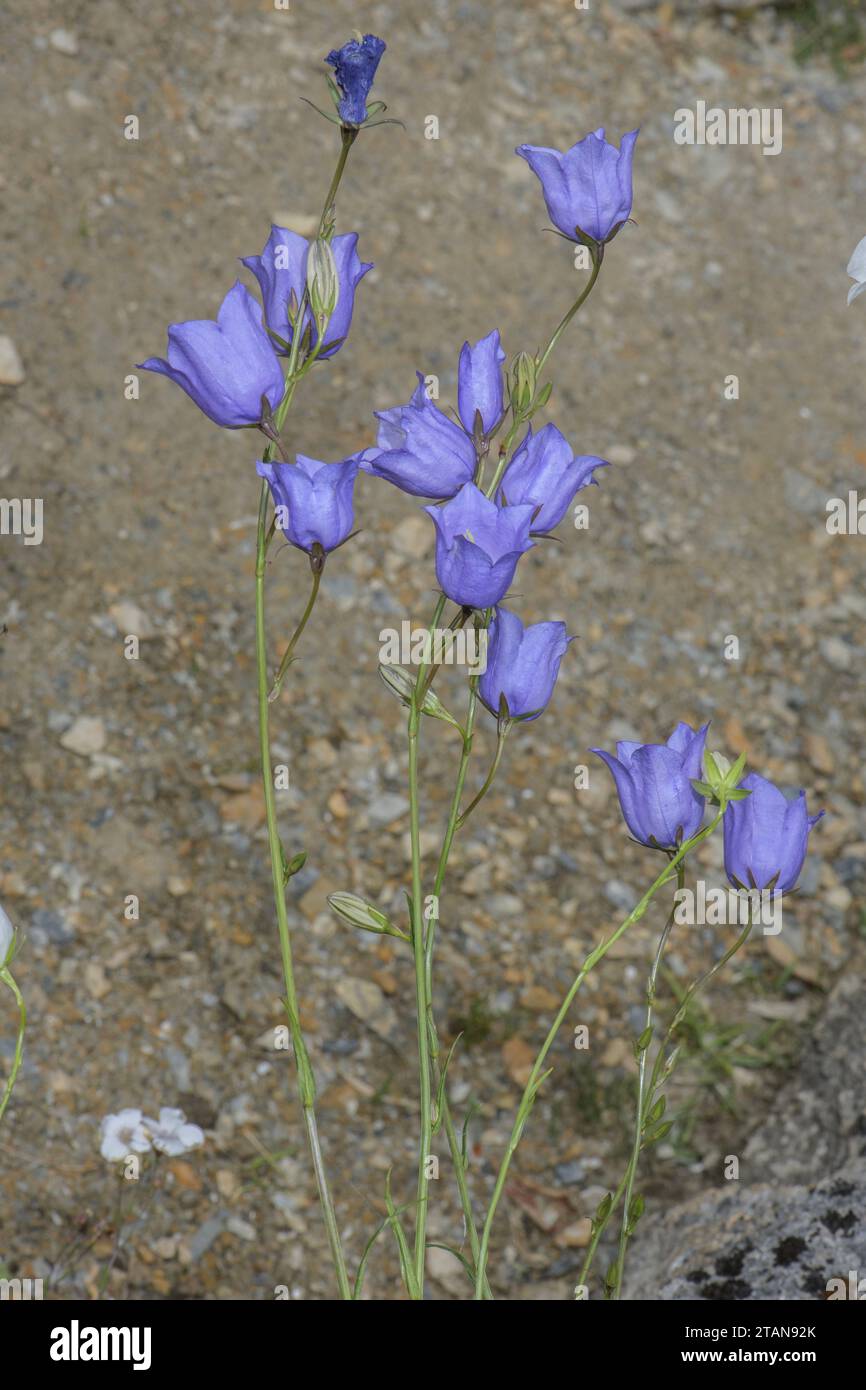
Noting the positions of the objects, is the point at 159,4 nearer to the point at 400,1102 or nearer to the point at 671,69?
the point at 671,69

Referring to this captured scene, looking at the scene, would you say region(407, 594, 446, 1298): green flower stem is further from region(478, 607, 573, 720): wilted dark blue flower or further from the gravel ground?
the gravel ground

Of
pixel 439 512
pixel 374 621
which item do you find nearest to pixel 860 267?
pixel 439 512

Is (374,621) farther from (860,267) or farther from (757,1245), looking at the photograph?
(860,267)

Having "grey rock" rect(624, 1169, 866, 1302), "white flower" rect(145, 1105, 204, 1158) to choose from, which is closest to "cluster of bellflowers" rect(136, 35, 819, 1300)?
"grey rock" rect(624, 1169, 866, 1302)

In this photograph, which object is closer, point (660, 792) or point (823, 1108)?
point (660, 792)

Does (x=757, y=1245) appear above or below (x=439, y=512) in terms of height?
below

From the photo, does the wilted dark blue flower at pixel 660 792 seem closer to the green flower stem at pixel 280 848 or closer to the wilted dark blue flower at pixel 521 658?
the wilted dark blue flower at pixel 521 658
